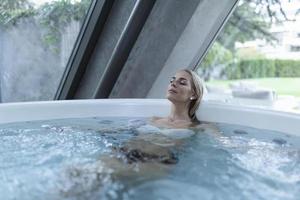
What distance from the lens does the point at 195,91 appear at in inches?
102

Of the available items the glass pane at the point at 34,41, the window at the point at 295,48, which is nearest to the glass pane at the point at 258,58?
the window at the point at 295,48

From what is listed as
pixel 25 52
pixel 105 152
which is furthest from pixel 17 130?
pixel 25 52

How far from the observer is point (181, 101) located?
2.54 metres

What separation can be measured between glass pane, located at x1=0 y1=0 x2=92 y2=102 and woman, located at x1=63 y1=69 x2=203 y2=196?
130 centimetres

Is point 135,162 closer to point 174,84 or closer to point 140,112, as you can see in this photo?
point 174,84

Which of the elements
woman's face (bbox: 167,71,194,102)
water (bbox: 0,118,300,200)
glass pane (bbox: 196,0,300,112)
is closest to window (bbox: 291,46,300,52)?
glass pane (bbox: 196,0,300,112)

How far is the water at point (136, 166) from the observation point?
1.51m

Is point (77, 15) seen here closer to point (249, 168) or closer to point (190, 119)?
point (190, 119)

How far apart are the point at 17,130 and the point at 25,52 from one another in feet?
4.17

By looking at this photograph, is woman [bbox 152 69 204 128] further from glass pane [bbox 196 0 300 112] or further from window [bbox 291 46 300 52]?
window [bbox 291 46 300 52]

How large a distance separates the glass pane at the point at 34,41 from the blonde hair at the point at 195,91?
4.20 ft

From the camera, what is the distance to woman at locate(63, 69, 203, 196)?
64.6 inches

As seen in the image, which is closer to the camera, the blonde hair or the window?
the blonde hair

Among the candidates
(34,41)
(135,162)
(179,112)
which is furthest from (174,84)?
(34,41)
